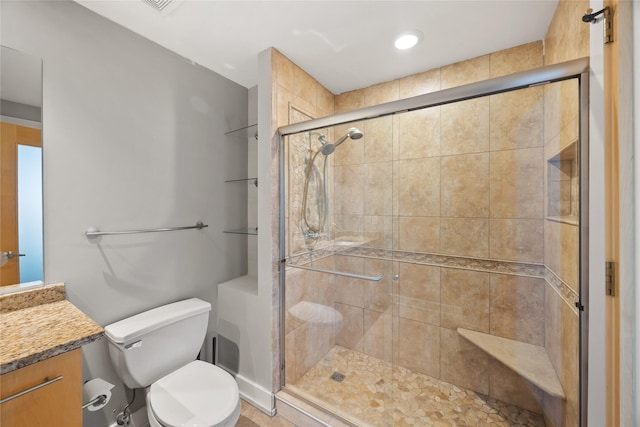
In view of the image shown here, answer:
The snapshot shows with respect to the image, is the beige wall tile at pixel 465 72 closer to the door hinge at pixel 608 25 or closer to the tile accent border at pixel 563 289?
the door hinge at pixel 608 25

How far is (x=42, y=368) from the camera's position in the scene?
80 centimetres

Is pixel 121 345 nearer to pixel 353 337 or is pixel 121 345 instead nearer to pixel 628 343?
pixel 353 337

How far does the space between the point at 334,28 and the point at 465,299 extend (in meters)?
1.90

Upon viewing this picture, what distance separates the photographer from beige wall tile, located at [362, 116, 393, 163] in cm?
152

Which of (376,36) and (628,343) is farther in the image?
(376,36)

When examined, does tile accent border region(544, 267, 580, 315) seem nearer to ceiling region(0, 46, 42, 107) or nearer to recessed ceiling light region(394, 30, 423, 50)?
recessed ceiling light region(394, 30, 423, 50)

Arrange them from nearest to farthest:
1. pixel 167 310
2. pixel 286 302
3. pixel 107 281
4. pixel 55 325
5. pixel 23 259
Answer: pixel 55 325, pixel 23 259, pixel 107 281, pixel 167 310, pixel 286 302

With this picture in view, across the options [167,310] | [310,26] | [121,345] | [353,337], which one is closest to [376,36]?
[310,26]

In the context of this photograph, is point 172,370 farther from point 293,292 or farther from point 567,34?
point 567,34

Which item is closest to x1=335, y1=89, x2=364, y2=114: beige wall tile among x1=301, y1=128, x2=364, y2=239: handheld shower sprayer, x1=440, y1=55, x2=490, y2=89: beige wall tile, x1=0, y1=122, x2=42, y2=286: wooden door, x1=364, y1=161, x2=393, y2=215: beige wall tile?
x1=440, y1=55, x2=490, y2=89: beige wall tile

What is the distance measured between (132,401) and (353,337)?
53.3 inches

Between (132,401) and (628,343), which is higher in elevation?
(628,343)

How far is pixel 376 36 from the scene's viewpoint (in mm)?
1545

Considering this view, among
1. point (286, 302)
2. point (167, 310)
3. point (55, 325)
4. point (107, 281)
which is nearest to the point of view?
point (55, 325)
